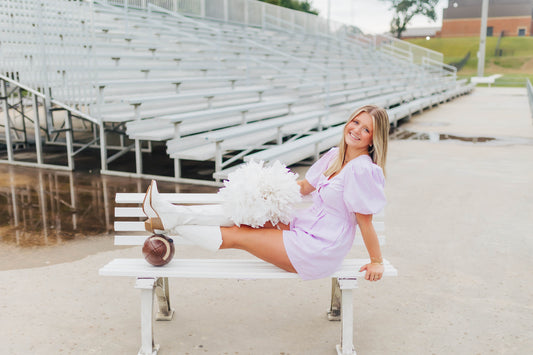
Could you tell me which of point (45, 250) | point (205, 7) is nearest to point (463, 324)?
Answer: point (45, 250)

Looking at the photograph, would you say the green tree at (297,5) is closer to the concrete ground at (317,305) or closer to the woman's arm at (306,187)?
the concrete ground at (317,305)

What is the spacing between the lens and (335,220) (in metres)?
2.78

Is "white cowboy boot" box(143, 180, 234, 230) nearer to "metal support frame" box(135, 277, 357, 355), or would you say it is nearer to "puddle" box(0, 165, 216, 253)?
"metal support frame" box(135, 277, 357, 355)

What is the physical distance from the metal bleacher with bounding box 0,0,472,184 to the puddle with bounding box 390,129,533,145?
47.9 inches

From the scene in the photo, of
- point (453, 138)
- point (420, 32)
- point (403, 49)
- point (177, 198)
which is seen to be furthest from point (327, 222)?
point (420, 32)

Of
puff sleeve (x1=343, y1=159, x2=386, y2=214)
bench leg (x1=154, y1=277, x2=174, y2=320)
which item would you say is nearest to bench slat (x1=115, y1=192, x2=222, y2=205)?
bench leg (x1=154, y1=277, x2=174, y2=320)

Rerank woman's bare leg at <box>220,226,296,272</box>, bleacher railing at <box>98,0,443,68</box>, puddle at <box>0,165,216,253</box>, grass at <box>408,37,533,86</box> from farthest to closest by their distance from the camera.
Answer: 1. grass at <box>408,37,533,86</box>
2. bleacher railing at <box>98,0,443,68</box>
3. puddle at <box>0,165,216,253</box>
4. woman's bare leg at <box>220,226,296,272</box>

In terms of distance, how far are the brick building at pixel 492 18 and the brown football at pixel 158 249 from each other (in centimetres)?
7554

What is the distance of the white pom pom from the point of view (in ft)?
8.82

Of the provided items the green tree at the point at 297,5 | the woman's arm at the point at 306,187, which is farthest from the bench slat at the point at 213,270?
the green tree at the point at 297,5

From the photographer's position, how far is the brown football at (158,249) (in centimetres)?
274

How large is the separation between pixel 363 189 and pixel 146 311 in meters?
1.28

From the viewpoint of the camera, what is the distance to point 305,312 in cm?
329

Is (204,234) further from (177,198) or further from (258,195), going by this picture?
(177,198)
